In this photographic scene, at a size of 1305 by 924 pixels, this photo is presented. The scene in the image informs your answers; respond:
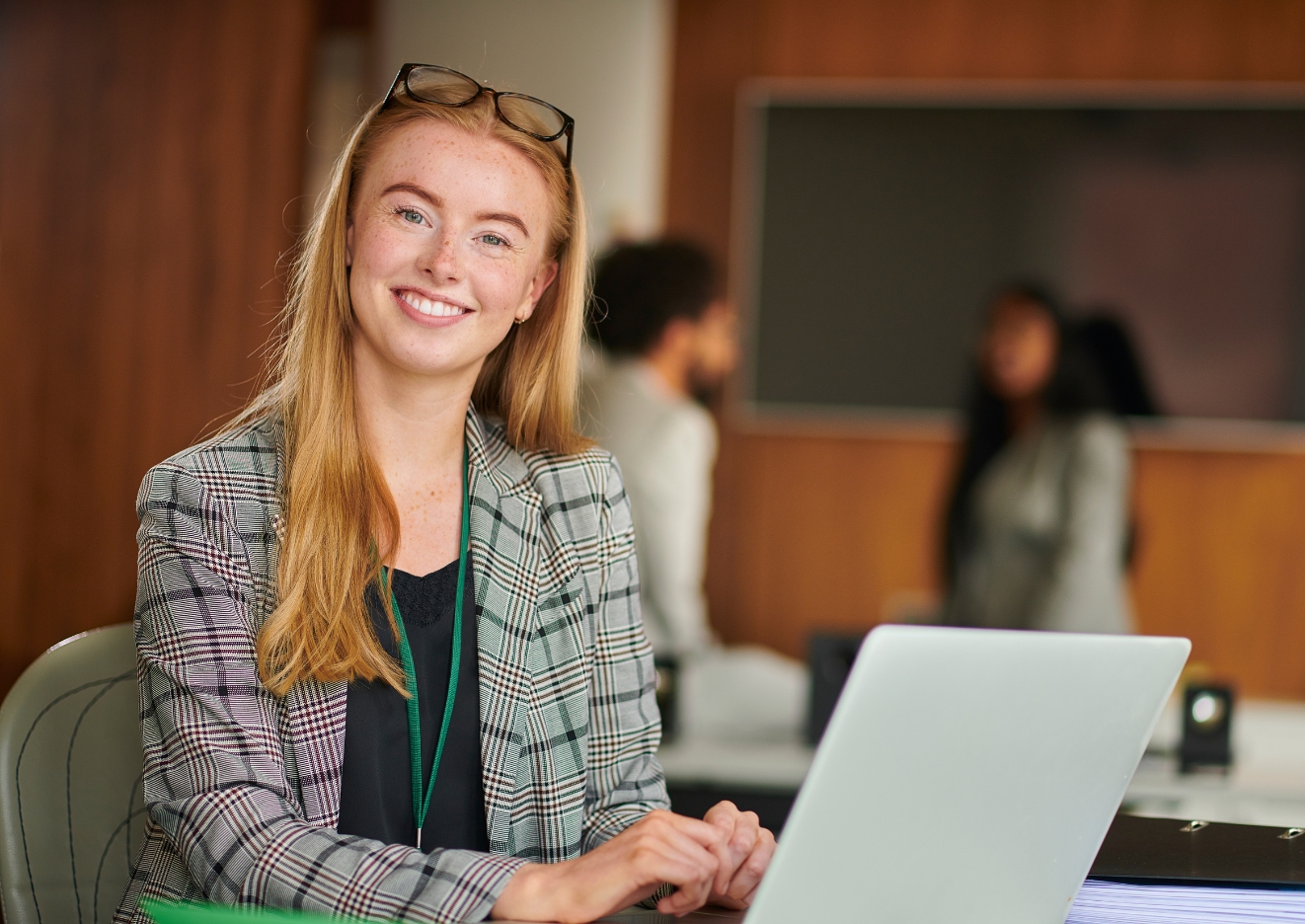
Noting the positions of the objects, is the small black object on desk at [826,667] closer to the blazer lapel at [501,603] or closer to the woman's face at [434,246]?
the blazer lapel at [501,603]

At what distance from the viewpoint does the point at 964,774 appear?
736 millimetres

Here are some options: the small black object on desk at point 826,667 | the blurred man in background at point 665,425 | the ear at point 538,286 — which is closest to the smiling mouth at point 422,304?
the ear at point 538,286

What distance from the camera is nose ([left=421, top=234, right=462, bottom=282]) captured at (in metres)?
1.22

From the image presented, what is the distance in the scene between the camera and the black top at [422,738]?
1.14 meters

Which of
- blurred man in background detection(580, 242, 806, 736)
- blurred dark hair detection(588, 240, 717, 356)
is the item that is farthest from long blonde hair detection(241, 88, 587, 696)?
blurred dark hair detection(588, 240, 717, 356)

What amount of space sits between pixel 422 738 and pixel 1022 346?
90.7 inches

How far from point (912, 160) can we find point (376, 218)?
148 inches

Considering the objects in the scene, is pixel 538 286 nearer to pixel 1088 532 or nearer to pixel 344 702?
pixel 344 702

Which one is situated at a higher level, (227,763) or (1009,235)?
(1009,235)

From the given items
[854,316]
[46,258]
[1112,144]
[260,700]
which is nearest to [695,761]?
[260,700]

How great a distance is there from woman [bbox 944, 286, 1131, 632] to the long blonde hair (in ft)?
6.13

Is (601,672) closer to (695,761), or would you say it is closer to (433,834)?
(433,834)

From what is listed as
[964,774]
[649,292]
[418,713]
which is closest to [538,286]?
[418,713]

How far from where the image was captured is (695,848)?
0.93 m
